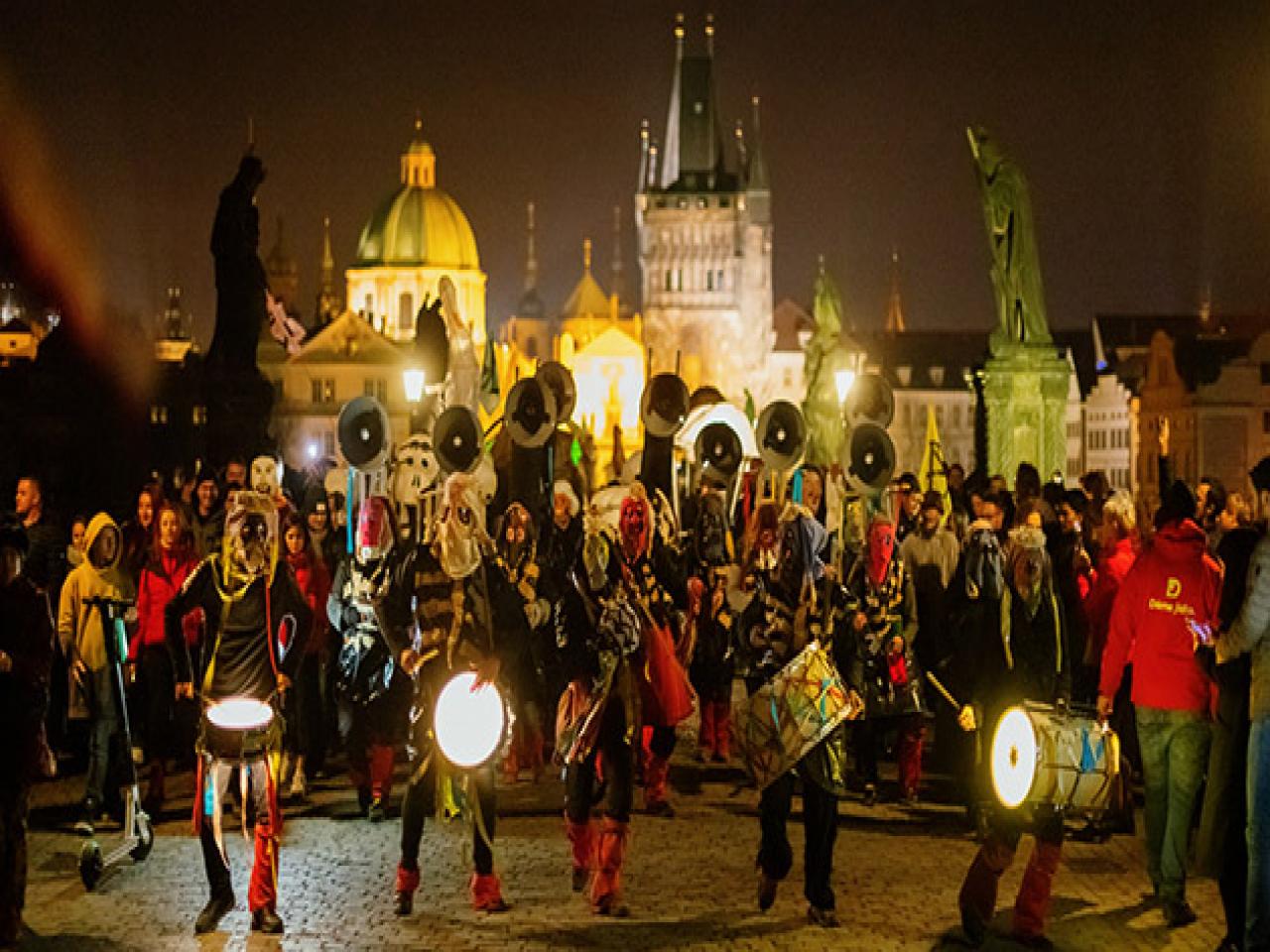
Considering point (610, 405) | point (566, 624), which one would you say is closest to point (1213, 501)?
point (566, 624)

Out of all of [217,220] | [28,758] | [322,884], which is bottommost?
[322,884]

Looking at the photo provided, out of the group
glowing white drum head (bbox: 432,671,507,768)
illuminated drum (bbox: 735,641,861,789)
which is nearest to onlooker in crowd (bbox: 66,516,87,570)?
glowing white drum head (bbox: 432,671,507,768)

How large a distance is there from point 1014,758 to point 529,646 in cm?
439

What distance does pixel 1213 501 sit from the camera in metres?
14.7

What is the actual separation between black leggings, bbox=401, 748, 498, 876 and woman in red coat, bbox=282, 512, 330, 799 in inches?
133

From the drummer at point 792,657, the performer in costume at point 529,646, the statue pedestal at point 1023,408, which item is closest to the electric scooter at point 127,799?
the performer in costume at point 529,646

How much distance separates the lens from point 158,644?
42.4 feet

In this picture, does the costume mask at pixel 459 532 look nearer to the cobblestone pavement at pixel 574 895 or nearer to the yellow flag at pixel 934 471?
the cobblestone pavement at pixel 574 895

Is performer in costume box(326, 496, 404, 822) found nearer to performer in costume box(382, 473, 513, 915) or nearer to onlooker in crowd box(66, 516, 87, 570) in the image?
onlooker in crowd box(66, 516, 87, 570)

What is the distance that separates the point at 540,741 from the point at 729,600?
1.57 metres

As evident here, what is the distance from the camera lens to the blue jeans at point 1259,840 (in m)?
8.54

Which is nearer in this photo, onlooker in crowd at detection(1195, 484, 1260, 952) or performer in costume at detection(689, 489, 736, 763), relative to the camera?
onlooker in crowd at detection(1195, 484, 1260, 952)

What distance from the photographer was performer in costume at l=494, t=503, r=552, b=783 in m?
12.5

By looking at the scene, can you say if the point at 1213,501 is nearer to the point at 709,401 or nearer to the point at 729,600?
the point at 729,600
